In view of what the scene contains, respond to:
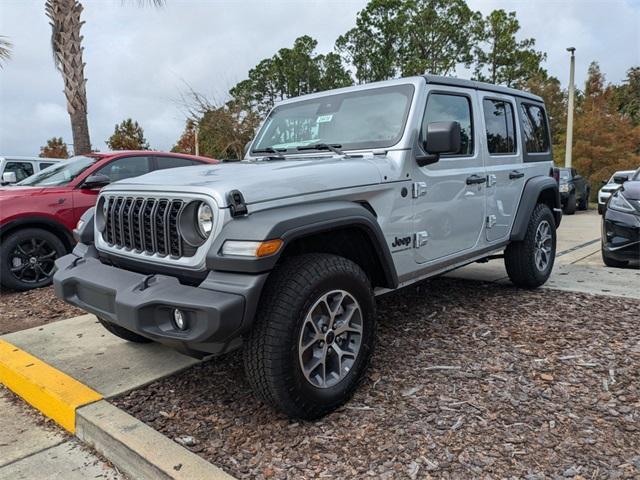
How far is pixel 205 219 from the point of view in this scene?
2.45 meters

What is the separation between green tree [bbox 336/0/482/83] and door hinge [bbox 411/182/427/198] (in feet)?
94.9

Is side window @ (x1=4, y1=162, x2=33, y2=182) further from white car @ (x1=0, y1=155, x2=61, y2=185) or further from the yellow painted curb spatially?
the yellow painted curb

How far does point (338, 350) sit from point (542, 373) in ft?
4.48

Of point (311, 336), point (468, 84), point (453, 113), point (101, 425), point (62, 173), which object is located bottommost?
point (101, 425)

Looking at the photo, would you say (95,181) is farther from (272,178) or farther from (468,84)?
(468,84)

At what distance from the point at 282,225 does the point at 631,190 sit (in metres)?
5.65

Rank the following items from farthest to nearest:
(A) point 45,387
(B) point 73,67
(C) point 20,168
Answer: (C) point 20,168 < (B) point 73,67 < (A) point 45,387

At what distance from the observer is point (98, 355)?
3660 mm

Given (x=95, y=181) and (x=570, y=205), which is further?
(x=570, y=205)

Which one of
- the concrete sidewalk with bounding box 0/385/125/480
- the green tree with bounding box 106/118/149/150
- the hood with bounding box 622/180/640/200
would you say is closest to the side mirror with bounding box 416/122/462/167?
the concrete sidewalk with bounding box 0/385/125/480

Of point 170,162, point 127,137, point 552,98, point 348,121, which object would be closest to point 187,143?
point 127,137

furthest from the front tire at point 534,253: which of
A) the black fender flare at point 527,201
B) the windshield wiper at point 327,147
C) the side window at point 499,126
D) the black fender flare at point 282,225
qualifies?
the black fender flare at point 282,225

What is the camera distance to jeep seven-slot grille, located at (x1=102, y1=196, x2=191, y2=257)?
2555 mm

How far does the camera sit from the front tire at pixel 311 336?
2396 millimetres
